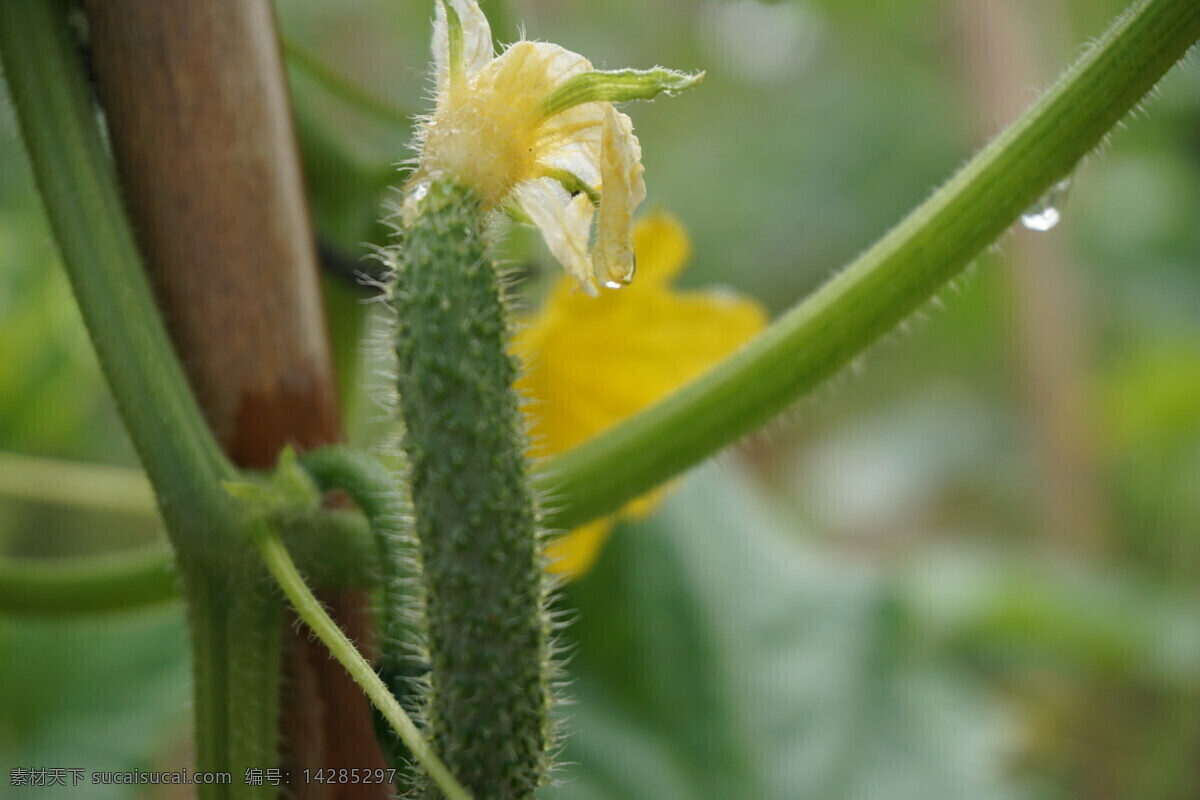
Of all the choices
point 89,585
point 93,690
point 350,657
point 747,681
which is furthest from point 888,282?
point 93,690

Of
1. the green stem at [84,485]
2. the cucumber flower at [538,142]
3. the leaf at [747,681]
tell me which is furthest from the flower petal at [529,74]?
the leaf at [747,681]

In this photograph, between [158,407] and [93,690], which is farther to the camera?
[93,690]

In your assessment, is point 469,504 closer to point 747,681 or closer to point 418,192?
point 418,192

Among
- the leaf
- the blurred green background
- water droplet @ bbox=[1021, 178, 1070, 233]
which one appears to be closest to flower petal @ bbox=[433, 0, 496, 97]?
the blurred green background

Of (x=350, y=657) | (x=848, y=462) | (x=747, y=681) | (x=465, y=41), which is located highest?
(x=848, y=462)

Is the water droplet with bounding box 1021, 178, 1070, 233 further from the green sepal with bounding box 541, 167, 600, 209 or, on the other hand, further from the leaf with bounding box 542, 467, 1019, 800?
the leaf with bounding box 542, 467, 1019, 800

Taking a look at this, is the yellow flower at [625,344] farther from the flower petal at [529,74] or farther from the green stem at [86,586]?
the flower petal at [529,74]

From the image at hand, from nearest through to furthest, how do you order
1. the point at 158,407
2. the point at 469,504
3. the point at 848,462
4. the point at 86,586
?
the point at 469,504 < the point at 158,407 < the point at 86,586 < the point at 848,462
